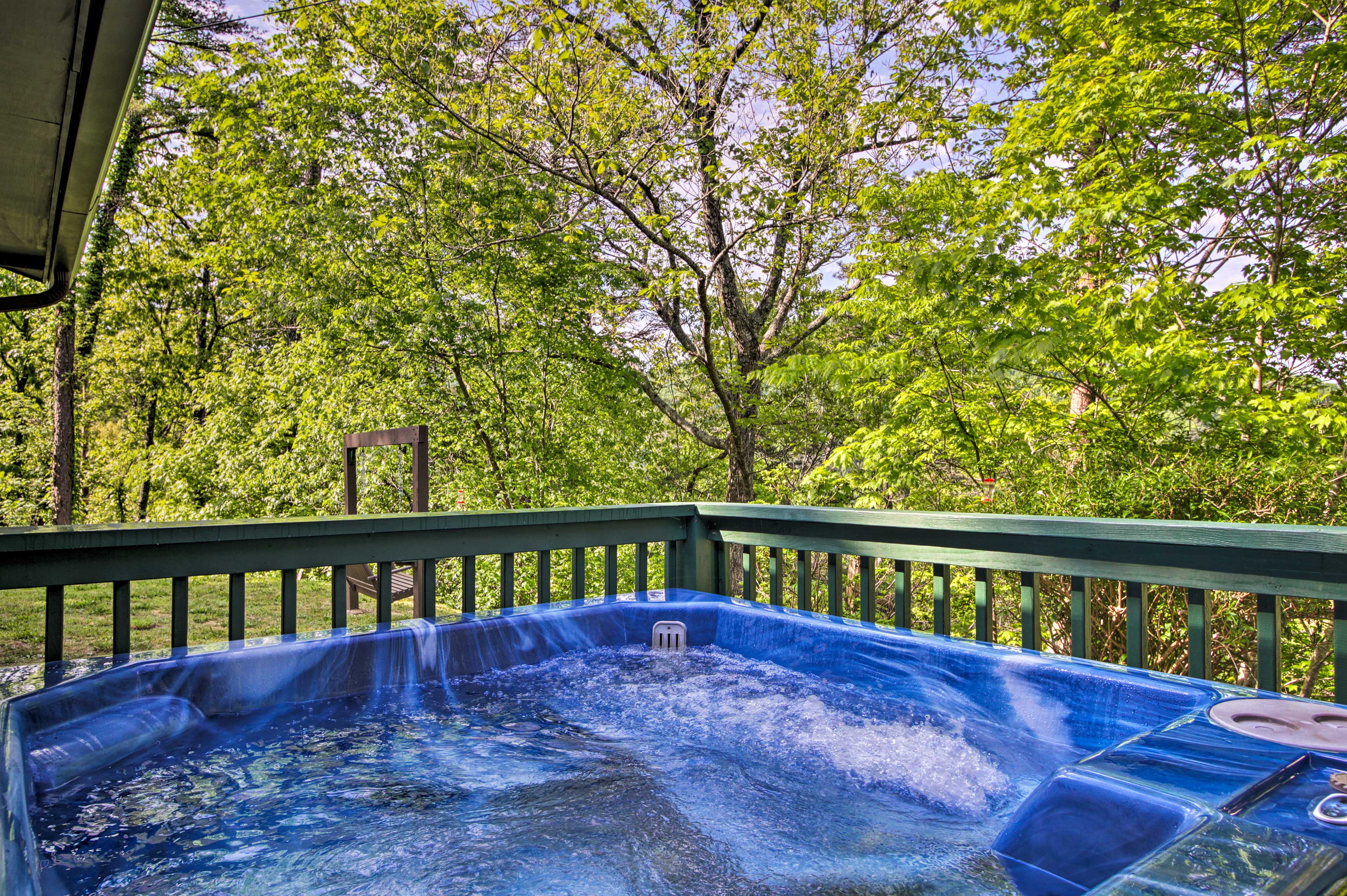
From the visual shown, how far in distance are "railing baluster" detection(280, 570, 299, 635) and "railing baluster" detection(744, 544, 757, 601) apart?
4.80 feet

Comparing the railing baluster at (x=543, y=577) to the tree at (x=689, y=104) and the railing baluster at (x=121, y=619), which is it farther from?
the tree at (x=689, y=104)

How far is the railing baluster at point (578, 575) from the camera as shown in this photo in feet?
8.63

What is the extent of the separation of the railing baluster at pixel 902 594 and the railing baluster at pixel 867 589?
0.08 m

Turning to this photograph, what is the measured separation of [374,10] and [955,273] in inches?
159

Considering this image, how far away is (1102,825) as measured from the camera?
1049mm

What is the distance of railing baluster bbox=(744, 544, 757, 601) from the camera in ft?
9.04

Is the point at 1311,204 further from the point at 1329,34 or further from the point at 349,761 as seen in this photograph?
the point at 349,761

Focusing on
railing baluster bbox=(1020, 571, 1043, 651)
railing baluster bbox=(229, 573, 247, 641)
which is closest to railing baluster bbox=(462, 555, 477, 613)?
railing baluster bbox=(229, 573, 247, 641)

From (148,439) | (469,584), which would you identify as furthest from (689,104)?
(148,439)

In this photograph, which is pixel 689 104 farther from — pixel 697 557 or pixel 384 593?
pixel 384 593

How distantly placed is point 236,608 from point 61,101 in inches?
51.1

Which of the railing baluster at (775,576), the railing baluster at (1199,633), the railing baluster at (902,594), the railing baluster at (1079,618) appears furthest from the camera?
the railing baluster at (775,576)

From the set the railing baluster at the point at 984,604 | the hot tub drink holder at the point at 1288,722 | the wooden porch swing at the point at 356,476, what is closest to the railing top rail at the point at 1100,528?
the railing baluster at the point at 984,604

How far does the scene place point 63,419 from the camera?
9703mm
